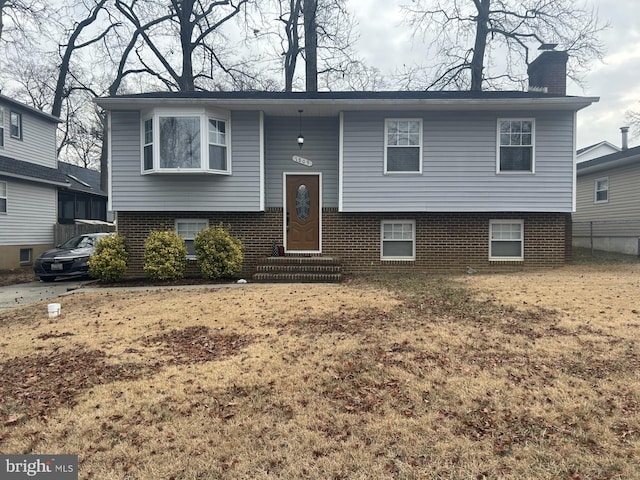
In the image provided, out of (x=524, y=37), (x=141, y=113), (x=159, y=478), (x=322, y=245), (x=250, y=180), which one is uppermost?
(x=524, y=37)

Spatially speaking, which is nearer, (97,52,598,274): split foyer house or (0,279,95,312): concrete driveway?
(0,279,95,312): concrete driveway

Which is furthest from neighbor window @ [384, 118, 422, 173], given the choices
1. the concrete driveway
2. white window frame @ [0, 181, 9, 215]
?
white window frame @ [0, 181, 9, 215]

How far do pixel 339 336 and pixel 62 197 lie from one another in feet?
68.2

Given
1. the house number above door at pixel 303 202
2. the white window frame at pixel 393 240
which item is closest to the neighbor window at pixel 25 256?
the house number above door at pixel 303 202

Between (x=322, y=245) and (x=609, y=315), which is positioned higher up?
(x=322, y=245)

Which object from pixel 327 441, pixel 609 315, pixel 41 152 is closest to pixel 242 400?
pixel 327 441

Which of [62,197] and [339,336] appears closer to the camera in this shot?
[339,336]

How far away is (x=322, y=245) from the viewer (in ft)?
37.6

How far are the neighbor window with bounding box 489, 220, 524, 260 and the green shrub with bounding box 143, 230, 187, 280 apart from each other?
342 inches

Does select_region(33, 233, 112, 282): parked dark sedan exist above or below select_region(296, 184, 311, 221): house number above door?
below

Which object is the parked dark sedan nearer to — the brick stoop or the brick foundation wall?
the brick foundation wall

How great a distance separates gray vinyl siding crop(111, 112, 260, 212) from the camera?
11055 mm

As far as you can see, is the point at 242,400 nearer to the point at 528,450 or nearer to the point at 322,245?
the point at 528,450

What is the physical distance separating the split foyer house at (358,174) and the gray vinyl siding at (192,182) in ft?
0.09
